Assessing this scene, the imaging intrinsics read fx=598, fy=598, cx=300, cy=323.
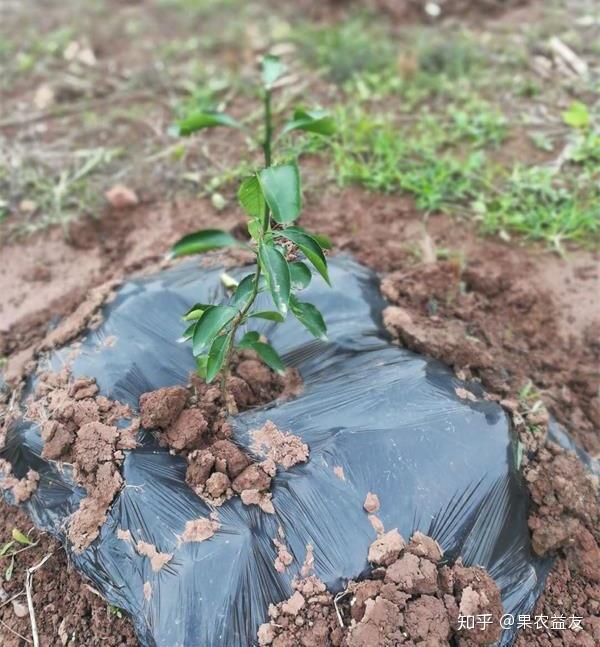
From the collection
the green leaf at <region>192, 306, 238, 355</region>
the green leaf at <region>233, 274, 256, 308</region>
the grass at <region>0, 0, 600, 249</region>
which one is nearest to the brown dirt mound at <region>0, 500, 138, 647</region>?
the green leaf at <region>192, 306, 238, 355</region>

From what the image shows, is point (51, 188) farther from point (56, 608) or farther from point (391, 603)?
point (391, 603)

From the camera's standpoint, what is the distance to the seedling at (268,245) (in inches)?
54.7

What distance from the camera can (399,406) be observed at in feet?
5.99

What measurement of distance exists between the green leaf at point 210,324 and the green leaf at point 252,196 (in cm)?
30

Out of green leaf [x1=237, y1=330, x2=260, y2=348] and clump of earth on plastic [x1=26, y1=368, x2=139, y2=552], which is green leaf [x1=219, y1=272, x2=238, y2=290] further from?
clump of earth on plastic [x1=26, y1=368, x2=139, y2=552]

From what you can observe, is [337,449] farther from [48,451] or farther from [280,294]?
[48,451]

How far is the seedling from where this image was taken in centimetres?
139

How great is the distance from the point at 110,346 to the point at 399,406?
0.97 m

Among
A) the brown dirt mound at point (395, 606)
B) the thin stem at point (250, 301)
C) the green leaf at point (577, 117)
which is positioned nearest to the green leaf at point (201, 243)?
the thin stem at point (250, 301)

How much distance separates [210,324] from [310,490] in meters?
0.55

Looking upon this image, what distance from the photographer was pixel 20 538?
1916 millimetres

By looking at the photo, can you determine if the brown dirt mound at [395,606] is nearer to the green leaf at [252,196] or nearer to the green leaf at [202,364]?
the green leaf at [202,364]

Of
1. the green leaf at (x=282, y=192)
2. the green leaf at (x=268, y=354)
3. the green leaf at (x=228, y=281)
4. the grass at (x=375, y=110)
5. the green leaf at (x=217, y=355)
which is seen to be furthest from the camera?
the grass at (x=375, y=110)

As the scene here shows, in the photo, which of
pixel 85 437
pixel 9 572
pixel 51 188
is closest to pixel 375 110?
pixel 51 188
